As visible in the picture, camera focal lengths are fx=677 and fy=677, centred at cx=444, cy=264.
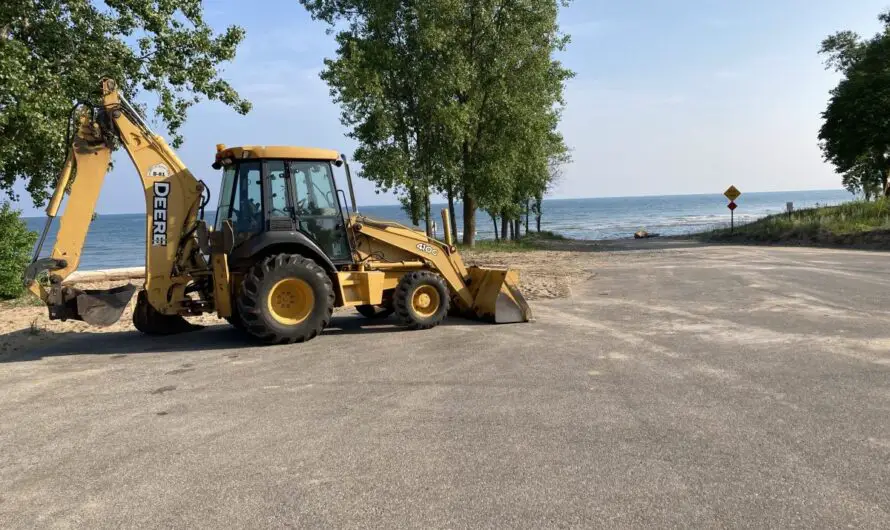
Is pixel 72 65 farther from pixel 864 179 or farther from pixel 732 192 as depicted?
pixel 864 179

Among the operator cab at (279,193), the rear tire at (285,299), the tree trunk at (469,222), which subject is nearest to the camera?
the rear tire at (285,299)

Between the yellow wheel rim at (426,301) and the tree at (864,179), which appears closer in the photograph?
the yellow wheel rim at (426,301)

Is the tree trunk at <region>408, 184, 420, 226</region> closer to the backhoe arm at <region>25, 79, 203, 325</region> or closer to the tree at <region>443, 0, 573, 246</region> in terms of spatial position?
the tree at <region>443, 0, 573, 246</region>

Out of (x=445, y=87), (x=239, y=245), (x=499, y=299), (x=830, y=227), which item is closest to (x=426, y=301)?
(x=499, y=299)

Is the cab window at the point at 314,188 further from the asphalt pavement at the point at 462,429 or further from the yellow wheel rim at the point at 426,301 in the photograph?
the asphalt pavement at the point at 462,429

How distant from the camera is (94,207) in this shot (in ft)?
27.6

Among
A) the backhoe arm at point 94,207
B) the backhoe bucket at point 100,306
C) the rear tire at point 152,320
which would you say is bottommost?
the rear tire at point 152,320

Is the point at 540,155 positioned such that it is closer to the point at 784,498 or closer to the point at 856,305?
the point at 856,305

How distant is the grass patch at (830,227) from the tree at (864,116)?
601cm

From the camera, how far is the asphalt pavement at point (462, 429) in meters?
3.90

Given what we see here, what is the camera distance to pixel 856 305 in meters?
10.9

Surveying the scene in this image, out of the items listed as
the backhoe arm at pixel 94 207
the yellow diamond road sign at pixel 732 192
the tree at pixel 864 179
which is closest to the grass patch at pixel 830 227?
the yellow diamond road sign at pixel 732 192

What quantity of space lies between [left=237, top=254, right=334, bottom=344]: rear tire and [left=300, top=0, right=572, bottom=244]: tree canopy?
17.3 meters

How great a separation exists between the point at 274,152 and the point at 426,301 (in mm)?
2963
